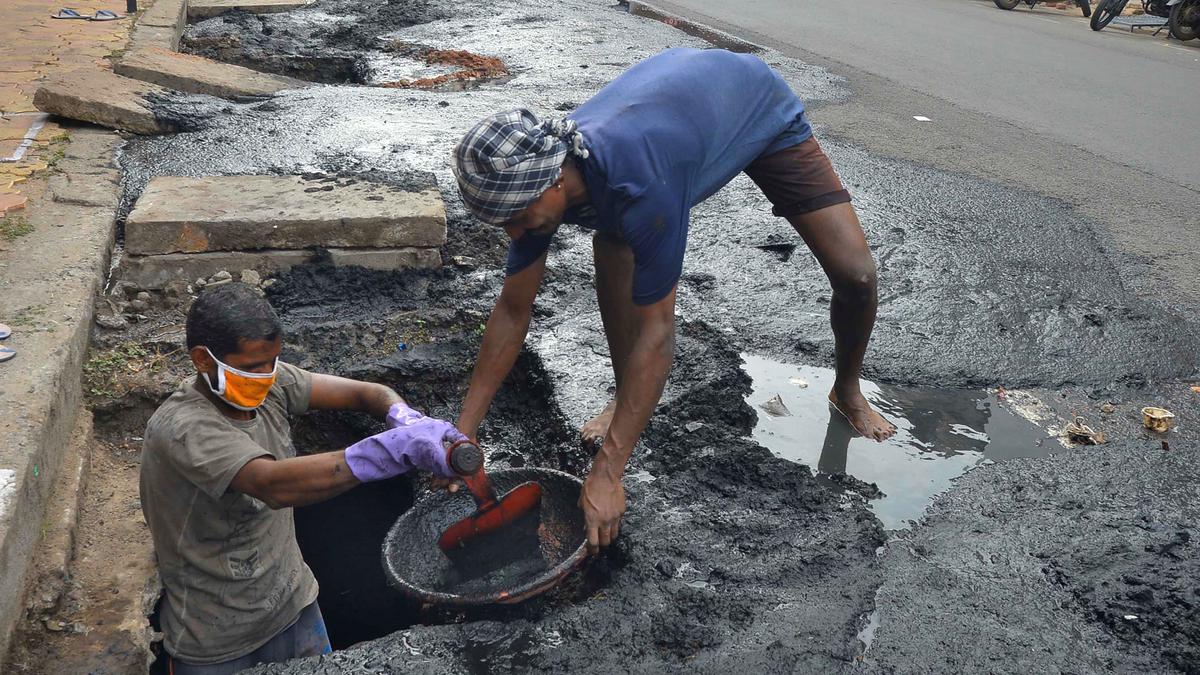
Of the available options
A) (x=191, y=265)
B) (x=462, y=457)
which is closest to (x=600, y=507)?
(x=462, y=457)

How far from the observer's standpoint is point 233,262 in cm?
425

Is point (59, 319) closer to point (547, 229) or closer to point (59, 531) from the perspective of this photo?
point (59, 531)

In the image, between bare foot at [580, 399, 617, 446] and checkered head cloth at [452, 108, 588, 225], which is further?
bare foot at [580, 399, 617, 446]

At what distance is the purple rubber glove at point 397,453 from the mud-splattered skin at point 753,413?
0.47 metres

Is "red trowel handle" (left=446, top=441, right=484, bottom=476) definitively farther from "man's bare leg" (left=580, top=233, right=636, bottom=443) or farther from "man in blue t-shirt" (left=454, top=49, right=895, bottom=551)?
"man's bare leg" (left=580, top=233, right=636, bottom=443)

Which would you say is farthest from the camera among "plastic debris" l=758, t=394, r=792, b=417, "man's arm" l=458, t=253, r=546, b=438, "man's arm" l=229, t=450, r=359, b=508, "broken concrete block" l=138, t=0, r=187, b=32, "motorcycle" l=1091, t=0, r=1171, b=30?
"motorcycle" l=1091, t=0, r=1171, b=30

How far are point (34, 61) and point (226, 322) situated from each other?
651 centimetres

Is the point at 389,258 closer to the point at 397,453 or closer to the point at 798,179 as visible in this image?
the point at 798,179

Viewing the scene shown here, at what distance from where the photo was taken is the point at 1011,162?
6.42m

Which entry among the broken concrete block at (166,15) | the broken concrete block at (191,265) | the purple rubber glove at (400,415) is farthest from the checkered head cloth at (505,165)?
the broken concrete block at (166,15)

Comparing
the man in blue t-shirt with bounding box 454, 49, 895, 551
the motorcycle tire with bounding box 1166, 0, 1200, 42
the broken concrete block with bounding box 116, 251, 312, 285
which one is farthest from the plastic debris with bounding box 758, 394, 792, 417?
the motorcycle tire with bounding box 1166, 0, 1200, 42

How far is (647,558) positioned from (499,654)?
0.51m

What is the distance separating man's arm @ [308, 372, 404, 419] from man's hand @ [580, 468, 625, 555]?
60 centimetres

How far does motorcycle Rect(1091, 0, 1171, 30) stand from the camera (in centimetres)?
1331
